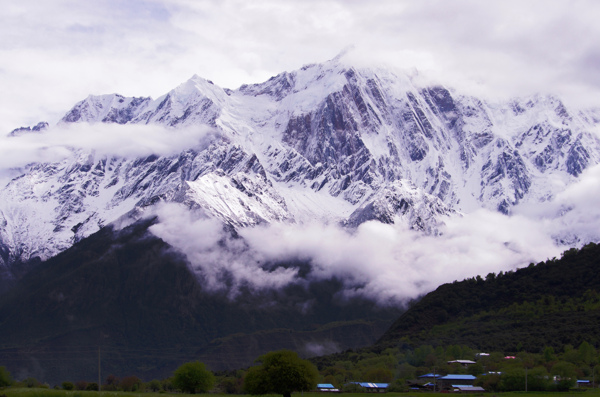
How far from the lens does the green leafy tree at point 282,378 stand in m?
165

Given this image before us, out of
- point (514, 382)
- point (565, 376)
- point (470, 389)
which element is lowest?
point (470, 389)

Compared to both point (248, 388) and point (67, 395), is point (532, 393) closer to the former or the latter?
point (248, 388)

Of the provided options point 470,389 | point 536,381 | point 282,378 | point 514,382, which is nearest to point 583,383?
point 536,381

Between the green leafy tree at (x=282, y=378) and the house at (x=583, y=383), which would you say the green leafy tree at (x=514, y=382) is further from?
the green leafy tree at (x=282, y=378)

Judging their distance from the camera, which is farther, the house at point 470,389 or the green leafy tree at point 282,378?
the house at point 470,389

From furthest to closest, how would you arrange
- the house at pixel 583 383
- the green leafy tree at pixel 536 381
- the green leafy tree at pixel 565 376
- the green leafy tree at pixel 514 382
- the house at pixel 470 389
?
the house at pixel 583 383 < the house at pixel 470 389 < the green leafy tree at pixel 514 382 < the green leafy tree at pixel 536 381 < the green leafy tree at pixel 565 376

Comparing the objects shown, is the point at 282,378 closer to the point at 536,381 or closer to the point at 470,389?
the point at 470,389

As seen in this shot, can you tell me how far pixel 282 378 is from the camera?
6491 inches

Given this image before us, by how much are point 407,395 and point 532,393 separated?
73.4 feet

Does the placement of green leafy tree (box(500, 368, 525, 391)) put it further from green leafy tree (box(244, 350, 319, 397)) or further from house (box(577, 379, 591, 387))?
green leafy tree (box(244, 350, 319, 397))

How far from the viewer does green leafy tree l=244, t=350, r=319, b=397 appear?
165250 mm

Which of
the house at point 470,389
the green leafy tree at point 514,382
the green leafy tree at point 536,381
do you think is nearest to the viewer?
the green leafy tree at point 536,381

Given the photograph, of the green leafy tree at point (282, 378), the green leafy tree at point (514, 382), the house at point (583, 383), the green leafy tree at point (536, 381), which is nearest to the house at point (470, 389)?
the green leafy tree at point (514, 382)

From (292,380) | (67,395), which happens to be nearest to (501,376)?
(292,380)
